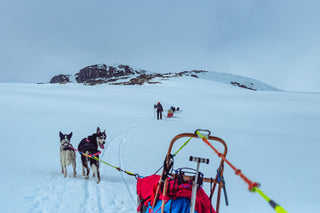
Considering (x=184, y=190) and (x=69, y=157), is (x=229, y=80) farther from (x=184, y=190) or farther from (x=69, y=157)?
(x=184, y=190)

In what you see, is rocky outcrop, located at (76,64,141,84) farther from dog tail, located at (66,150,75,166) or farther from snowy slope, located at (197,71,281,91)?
dog tail, located at (66,150,75,166)

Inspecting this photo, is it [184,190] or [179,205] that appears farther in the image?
[184,190]

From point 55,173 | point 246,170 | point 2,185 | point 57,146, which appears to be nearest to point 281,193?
point 246,170

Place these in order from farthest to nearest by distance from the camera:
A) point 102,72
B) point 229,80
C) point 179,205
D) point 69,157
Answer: point 102,72, point 229,80, point 69,157, point 179,205

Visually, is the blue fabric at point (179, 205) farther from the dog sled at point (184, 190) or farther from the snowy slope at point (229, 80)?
the snowy slope at point (229, 80)

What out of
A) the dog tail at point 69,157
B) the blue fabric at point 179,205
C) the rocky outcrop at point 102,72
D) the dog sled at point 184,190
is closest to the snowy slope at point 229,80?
the rocky outcrop at point 102,72

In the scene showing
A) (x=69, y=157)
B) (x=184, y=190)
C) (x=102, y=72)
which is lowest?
(x=69, y=157)

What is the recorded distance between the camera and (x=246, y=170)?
4883 millimetres

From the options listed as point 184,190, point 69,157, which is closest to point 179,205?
point 184,190

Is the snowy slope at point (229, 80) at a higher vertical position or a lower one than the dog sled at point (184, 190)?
higher

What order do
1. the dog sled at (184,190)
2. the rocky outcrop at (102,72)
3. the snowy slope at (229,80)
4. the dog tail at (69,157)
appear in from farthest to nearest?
the rocky outcrop at (102,72), the snowy slope at (229,80), the dog tail at (69,157), the dog sled at (184,190)

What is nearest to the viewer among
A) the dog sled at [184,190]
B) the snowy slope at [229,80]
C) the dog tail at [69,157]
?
the dog sled at [184,190]

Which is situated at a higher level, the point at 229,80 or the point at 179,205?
the point at 229,80

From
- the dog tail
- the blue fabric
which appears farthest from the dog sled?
the dog tail
